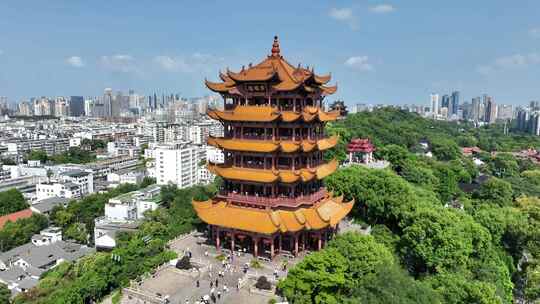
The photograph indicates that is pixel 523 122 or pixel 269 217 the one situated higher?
pixel 523 122

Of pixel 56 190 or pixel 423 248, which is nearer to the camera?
pixel 423 248

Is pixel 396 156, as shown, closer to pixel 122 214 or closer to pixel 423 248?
pixel 423 248

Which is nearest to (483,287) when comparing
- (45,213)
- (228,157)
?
(228,157)

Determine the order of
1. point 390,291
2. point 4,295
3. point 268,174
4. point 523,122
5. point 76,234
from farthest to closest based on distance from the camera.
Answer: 1. point 523,122
2. point 76,234
3. point 4,295
4. point 268,174
5. point 390,291

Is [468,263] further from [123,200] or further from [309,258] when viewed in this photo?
[123,200]

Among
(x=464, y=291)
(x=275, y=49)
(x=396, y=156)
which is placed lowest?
(x=464, y=291)

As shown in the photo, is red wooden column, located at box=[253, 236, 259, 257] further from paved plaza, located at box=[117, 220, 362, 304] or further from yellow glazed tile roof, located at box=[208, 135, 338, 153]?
yellow glazed tile roof, located at box=[208, 135, 338, 153]

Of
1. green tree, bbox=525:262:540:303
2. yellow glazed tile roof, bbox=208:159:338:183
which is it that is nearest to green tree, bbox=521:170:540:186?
green tree, bbox=525:262:540:303

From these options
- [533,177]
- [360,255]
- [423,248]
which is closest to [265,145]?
[360,255]
